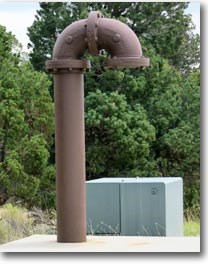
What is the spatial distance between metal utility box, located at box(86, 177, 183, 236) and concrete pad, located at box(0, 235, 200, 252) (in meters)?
0.58

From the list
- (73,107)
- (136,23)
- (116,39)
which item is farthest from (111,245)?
(136,23)

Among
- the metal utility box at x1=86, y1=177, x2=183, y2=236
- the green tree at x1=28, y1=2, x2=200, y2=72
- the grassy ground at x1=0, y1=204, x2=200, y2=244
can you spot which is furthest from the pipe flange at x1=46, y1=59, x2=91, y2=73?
the green tree at x1=28, y1=2, x2=200, y2=72

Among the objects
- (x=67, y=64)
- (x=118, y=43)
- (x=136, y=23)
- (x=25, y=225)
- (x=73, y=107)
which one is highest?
(x=136, y=23)

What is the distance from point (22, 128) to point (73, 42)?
19.1 ft

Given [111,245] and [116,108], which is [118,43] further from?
[116,108]

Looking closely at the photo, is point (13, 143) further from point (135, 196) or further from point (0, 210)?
point (135, 196)

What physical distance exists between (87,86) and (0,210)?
328cm

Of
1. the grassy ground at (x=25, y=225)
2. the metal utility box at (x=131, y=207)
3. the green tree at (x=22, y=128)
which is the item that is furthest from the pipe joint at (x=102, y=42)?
the green tree at (x=22, y=128)

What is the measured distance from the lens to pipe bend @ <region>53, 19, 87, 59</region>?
4.72 m

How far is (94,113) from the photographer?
11.5 metres

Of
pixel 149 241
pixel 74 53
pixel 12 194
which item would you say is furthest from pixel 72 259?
pixel 12 194

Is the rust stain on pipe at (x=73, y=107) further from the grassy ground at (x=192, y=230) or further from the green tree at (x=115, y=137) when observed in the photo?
the green tree at (x=115, y=137)

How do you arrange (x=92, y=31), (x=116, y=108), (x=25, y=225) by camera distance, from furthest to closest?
1. (x=116, y=108)
2. (x=25, y=225)
3. (x=92, y=31)

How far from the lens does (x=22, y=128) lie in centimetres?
1046
